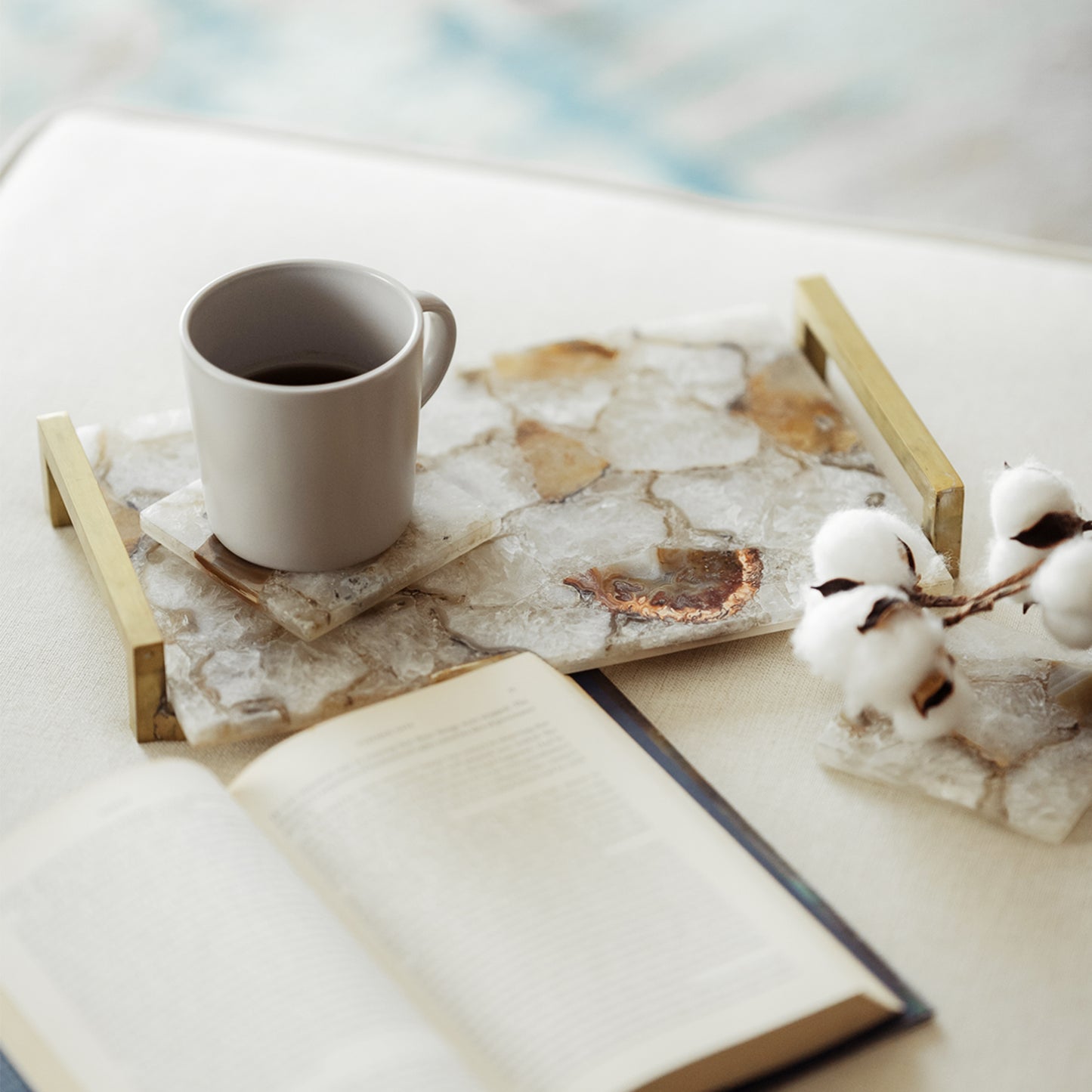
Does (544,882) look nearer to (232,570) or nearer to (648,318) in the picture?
(232,570)

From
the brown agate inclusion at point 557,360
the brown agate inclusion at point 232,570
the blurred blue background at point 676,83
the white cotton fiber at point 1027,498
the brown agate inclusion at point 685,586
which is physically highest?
the white cotton fiber at point 1027,498

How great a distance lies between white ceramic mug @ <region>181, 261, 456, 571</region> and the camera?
528 mm

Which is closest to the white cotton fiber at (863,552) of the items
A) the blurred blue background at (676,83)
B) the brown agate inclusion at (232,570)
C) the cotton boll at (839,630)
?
the cotton boll at (839,630)

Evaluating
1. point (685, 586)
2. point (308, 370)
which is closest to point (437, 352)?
point (308, 370)

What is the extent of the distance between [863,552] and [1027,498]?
0.25ft

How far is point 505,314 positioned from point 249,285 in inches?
11.0

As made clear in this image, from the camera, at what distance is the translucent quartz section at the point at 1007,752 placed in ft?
1.73

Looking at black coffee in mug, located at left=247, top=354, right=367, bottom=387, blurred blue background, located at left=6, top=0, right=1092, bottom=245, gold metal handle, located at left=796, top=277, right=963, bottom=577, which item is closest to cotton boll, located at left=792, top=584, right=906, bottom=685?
gold metal handle, located at left=796, top=277, right=963, bottom=577

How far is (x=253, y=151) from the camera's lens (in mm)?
956

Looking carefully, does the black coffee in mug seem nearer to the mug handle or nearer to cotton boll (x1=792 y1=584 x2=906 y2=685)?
the mug handle

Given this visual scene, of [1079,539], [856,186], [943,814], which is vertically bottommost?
[856,186]

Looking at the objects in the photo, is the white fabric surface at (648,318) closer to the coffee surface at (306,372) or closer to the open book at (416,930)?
the open book at (416,930)

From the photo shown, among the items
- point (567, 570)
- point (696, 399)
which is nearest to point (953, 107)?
point (696, 399)

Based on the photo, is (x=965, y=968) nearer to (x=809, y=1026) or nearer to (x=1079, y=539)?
(x=809, y=1026)
